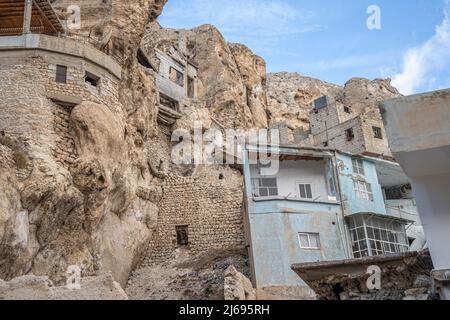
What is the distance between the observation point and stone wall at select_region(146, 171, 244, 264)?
23.9 meters

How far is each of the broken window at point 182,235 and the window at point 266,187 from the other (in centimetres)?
447

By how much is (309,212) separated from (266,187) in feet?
8.51

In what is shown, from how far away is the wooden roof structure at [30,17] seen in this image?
21.3m

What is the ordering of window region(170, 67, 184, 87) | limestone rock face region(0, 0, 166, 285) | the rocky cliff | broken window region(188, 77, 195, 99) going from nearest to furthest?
limestone rock face region(0, 0, 166, 285) → the rocky cliff → window region(170, 67, 184, 87) → broken window region(188, 77, 195, 99)

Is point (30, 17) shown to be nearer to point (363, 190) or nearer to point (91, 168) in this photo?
point (91, 168)

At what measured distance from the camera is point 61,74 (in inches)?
766

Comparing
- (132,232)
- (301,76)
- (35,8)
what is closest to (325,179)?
(132,232)

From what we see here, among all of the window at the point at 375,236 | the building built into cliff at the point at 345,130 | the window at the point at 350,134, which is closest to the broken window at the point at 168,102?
the building built into cliff at the point at 345,130

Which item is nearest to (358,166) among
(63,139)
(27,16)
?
(63,139)

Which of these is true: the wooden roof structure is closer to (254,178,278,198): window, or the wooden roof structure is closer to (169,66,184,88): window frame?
(169,66,184,88): window frame

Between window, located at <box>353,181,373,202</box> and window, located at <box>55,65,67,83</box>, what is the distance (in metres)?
13.7

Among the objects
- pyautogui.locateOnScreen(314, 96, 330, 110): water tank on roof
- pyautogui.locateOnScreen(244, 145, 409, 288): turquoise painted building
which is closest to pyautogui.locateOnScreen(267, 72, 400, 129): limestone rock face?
pyautogui.locateOnScreen(314, 96, 330, 110): water tank on roof

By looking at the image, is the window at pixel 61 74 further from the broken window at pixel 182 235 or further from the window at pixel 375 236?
the window at pixel 375 236

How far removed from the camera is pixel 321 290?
11.7 metres
